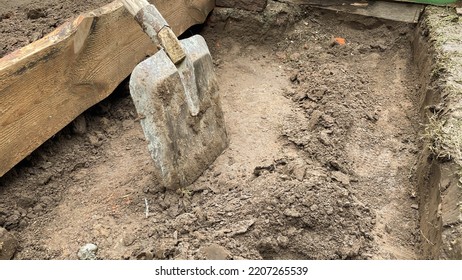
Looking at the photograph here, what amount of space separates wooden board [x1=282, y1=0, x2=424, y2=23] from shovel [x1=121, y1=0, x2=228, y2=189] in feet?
5.06

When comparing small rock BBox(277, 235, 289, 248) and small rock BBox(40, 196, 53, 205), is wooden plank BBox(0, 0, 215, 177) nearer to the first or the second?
small rock BBox(40, 196, 53, 205)

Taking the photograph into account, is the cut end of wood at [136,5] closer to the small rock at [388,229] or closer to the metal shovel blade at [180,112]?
the metal shovel blade at [180,112]

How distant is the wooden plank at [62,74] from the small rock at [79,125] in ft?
0.43

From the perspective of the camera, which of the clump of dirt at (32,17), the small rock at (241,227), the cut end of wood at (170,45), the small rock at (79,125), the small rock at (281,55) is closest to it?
the small rock at (241,227)

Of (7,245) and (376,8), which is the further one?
(376,8)

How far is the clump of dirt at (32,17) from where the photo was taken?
2.86m

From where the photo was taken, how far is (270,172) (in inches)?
105

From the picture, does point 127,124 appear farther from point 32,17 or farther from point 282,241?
point 282,241

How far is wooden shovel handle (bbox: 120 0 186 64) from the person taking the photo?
2.48 metres

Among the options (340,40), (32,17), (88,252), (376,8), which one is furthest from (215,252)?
(376,8)

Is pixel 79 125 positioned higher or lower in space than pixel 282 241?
higher

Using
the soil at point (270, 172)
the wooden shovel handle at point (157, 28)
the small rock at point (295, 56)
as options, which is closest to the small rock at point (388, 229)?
the soil at point (270, 172)

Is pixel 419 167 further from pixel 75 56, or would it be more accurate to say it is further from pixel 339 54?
pixel 75 56

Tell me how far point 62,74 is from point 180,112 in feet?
2.32
